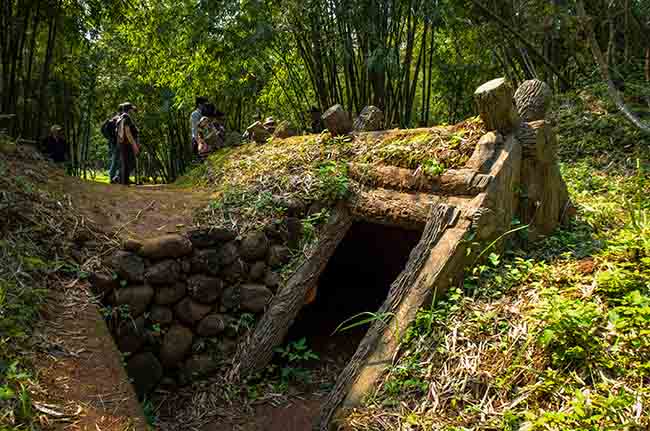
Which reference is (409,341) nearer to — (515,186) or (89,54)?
(515,186)

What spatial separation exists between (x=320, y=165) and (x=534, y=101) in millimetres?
1978

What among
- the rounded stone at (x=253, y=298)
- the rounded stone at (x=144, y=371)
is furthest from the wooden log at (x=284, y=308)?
the rounded stone at (x=144, y=371)

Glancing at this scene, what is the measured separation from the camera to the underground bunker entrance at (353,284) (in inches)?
188

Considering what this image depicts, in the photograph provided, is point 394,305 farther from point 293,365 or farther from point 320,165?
point 320,165

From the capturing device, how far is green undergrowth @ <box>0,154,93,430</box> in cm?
210

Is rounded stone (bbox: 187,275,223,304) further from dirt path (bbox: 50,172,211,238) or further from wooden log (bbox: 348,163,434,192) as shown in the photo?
wooden log (bbox: 348,163,434,192)

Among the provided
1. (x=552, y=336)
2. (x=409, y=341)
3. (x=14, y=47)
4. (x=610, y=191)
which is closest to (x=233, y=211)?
(x=409, y=341)

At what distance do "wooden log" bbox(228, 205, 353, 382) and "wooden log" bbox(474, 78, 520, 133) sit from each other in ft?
4.76

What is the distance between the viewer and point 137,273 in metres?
3.62

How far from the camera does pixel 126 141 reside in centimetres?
639

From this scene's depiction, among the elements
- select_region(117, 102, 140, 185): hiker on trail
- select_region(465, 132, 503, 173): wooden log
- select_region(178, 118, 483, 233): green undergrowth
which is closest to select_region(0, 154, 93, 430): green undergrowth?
select_region(178, 118, 483, 233): green undergrowth

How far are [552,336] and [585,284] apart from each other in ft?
1.94

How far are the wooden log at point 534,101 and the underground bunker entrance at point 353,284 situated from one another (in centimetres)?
164

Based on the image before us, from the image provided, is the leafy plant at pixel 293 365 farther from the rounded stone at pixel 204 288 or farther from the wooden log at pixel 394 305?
the wooden log at pixel 394 305
